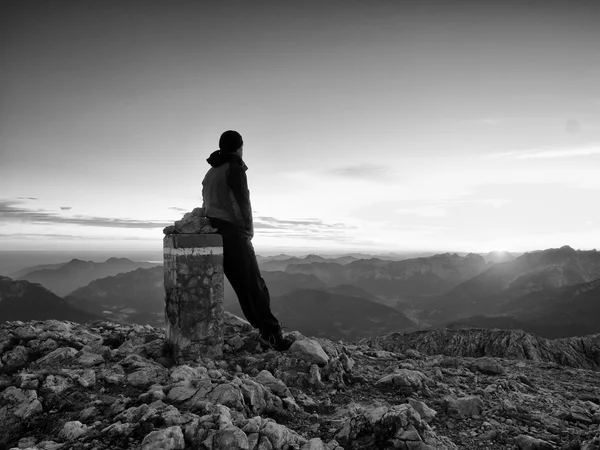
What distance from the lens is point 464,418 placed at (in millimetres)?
4984

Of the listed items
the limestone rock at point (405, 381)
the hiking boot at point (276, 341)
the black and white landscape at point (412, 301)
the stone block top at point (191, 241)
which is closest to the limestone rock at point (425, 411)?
the limestone rock at point (405, 381)

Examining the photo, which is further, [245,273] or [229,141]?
[229,141]

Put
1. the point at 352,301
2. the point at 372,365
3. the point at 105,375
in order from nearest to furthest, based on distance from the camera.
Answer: the point at 105,375
the point at 372,365
the point at 352,301

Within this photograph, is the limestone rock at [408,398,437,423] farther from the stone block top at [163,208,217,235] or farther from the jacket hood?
the jacket hood

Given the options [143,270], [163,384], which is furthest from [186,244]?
[143,270]

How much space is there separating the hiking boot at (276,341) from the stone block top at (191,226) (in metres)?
2.43

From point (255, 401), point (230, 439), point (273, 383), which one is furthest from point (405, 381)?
point (230, 439)

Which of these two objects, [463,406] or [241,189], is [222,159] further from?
[463,406]

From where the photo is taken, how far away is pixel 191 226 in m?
6.30

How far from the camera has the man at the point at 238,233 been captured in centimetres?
664

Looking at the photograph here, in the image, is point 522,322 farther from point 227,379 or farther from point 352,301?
point 227,379

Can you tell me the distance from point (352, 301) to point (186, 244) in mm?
144341

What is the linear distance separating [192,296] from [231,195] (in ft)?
6.89

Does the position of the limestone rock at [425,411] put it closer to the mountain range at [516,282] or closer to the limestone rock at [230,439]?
the limestone rock at [230,439]
